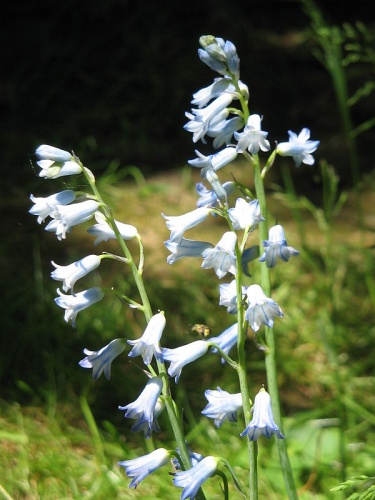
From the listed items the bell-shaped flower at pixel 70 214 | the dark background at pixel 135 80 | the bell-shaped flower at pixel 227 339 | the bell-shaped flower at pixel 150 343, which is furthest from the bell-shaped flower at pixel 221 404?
the dark background at pixel 135 80

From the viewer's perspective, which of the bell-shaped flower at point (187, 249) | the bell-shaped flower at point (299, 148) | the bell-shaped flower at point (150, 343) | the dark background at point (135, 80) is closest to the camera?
the bell-shaped flower at point (150, 343)

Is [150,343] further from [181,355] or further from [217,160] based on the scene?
[217,160]

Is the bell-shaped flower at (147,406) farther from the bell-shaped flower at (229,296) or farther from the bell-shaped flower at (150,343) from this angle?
the bell-shaped flower at (229,296)

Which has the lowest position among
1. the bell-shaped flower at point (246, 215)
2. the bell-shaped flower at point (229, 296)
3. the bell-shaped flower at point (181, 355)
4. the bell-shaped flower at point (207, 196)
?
the bell-shaped flower at point (181, 355)

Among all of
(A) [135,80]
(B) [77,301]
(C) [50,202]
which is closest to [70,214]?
(C) [50,202]

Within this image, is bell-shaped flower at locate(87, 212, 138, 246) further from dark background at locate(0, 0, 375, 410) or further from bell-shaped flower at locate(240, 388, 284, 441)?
dark background at locate(0, 0, 375, 410)

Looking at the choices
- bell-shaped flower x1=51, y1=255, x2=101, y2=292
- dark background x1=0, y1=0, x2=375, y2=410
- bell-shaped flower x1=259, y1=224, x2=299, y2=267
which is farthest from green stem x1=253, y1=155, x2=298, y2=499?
dark background x1=0, y1=0, x2=375, y2=410
